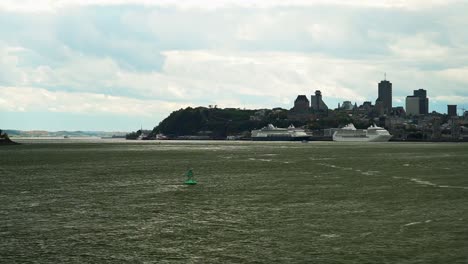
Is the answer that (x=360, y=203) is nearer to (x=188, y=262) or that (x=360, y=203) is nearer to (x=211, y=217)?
(x=211, y=217)

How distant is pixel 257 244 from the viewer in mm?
37062

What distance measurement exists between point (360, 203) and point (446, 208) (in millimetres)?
7917

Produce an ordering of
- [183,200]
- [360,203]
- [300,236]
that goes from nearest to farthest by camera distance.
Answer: [300,236]
[360,203]
[183,200]

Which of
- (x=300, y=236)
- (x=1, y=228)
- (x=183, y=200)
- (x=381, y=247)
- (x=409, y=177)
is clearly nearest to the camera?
(x=381, y=247)

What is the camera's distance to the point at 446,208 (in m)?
51.7

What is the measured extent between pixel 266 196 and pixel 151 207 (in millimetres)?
14026

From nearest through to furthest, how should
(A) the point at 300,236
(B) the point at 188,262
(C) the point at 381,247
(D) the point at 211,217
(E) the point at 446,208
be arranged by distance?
(B) the point at 188,262 < (C) the point at 381,247 < (A) the point at 300,236 < (D) the point at 211,217 < (E) the point at 446,208

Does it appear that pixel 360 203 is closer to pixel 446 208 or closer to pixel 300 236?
pixel 446 208

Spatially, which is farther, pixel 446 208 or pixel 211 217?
pixel 446 208

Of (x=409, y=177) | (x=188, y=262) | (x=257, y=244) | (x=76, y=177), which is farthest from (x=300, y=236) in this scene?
(x=76, y=177)

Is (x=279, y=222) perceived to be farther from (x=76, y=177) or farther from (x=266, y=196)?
(x=76, y=177)

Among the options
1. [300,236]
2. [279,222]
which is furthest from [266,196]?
[300,236]

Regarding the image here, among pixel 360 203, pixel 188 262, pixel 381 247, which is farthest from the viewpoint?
pixel 360 203

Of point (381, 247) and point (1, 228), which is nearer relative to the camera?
point (381, 247)
